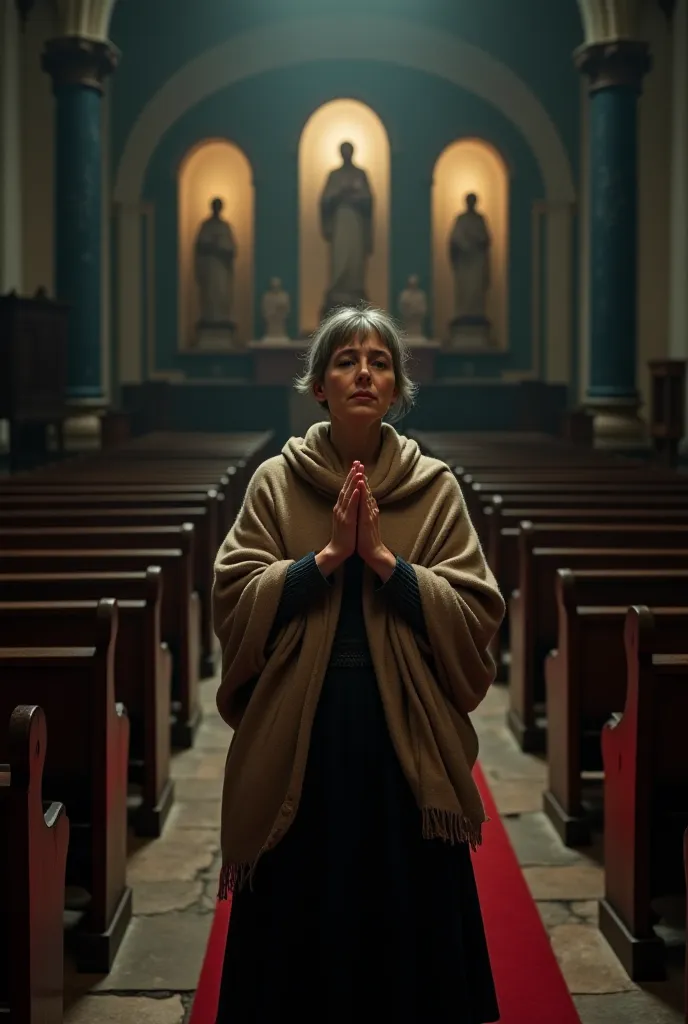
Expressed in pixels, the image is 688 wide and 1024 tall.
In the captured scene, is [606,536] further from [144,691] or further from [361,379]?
[361,379]

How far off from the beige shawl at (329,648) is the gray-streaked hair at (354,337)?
0.14 meters

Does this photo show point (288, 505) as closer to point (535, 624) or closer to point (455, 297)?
point (535, 624)

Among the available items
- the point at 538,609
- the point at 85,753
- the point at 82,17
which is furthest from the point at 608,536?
the point at 82,17

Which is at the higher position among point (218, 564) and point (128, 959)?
point (218, 564)

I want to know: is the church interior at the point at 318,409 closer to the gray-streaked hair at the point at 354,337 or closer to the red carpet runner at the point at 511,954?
the red carpet runner at the point at 511,954

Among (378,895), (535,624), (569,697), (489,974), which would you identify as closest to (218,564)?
(378,895)

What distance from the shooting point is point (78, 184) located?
41.2 feet

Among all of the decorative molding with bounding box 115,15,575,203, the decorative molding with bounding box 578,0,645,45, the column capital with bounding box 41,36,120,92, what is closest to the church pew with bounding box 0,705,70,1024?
the column capital with bounding box 41,36,120,92

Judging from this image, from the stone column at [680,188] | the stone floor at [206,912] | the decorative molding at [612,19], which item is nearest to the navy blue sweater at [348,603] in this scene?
the stone floor at [206,912]

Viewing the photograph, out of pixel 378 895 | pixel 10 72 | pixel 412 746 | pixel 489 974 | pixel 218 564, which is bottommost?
pixel 489 974

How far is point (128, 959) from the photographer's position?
131 inches

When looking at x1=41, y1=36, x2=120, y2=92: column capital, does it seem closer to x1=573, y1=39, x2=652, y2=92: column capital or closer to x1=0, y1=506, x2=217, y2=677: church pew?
x1=573, y1=39, x2=652, y2=92: column capital

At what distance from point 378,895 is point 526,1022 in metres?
0.80

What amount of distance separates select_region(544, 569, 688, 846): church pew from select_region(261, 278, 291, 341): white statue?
491 inches
